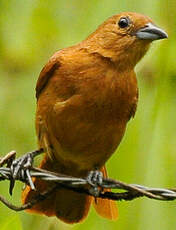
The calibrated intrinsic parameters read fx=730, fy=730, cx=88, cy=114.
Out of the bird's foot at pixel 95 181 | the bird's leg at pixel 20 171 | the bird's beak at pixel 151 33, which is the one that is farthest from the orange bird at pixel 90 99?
the bird's leg at pixel 20 171

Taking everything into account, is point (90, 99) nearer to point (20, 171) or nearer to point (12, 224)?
point (20, 171)

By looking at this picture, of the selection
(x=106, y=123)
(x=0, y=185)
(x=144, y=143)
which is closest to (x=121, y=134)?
(x=106, y=123)

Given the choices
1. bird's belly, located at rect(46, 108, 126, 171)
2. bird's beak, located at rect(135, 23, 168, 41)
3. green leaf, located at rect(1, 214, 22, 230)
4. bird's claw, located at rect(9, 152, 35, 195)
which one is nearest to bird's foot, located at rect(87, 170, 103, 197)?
bird's belly, located at rect(46, 108, 126, 171)

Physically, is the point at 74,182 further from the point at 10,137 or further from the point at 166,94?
the point at 10,137

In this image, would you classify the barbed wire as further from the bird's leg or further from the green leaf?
the green leaf

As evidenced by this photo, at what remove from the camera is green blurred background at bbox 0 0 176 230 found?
354 centimetres

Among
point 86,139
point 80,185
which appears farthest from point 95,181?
point 80,185

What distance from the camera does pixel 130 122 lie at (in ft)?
12.8

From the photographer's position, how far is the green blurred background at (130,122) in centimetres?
354

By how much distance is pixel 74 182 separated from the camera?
312 centimetres

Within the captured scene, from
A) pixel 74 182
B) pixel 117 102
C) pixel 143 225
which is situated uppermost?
pixel 117 102

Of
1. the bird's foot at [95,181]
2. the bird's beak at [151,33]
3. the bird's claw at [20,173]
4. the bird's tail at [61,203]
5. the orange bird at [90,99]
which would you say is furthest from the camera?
the bird's tail at [61,203]

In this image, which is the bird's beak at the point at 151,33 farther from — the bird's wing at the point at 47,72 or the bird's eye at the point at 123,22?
the bird's wing at the point at 47,72

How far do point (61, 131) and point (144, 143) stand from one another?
596 millimetres
